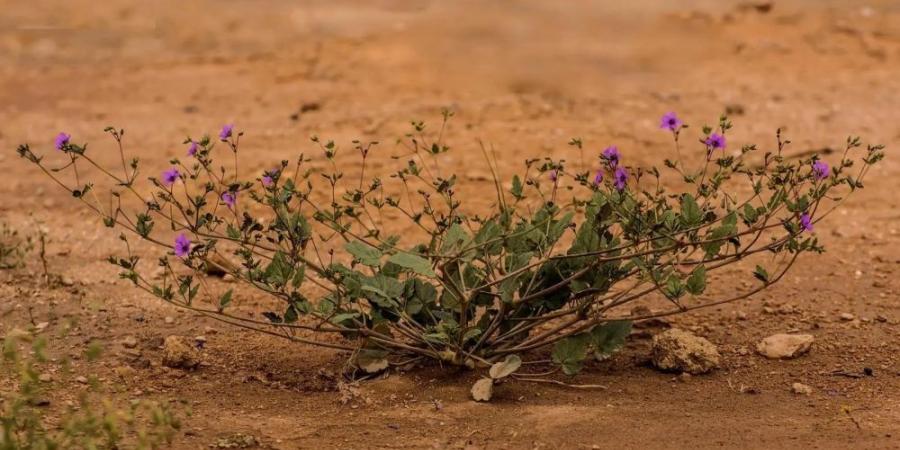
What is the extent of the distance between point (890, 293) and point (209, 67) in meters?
4.60

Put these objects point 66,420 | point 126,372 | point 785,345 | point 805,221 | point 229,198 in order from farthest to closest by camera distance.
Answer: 1. point 785,345
2. point 126,372
3. point 229,198
4. point 805,221
5. point 66,420

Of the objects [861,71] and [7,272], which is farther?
[861,71]

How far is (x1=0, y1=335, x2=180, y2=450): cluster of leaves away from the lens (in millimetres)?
2547

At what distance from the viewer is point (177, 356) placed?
3.67 meters

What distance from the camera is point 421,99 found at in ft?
22.0

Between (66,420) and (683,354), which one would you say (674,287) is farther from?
(66,420)

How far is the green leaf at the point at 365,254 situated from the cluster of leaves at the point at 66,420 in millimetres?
701

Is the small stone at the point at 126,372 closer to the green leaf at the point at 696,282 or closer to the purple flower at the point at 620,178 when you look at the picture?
the purple flower at the point at 620,178

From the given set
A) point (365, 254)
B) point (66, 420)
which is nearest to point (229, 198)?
point (365, 254)

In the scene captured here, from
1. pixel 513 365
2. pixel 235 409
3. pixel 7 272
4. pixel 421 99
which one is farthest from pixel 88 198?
pixel 513 365

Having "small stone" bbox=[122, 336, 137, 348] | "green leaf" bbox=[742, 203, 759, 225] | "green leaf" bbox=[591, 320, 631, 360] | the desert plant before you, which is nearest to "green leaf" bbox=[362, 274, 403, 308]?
the desert plant

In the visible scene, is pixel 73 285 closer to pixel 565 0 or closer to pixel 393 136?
pixel 393 136

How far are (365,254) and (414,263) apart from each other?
224 mm

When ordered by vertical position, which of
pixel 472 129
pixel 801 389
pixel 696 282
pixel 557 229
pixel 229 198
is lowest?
pixel 801 389
